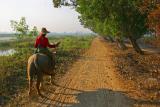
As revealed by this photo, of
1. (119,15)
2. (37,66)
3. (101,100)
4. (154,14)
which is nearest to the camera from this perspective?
(101,100)

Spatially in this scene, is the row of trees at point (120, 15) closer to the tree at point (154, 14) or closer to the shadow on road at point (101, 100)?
the tree at point (154, 14)

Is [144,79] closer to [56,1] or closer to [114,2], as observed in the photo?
[114,2]

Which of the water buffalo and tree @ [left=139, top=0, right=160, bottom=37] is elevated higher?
tree @ [left=139, top=0, right=160, bottom=37]

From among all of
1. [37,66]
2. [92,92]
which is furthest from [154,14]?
[37,66]

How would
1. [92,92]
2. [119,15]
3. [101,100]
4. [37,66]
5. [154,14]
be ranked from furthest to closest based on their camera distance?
[119,15]
[154,14]
[92,92]
[37,66]
[101,100]

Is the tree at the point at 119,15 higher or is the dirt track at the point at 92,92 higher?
the tree at the point at 119,15

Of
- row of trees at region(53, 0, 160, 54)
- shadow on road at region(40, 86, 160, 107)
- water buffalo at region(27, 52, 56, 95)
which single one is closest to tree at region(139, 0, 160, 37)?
shadow on road at region(40, 86, 160, 107)

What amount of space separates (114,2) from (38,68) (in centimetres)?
1693

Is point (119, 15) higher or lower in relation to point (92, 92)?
higher

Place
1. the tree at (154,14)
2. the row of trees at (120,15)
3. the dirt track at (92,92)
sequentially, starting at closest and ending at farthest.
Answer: the dirt track at (92,92) → the tree at (154,14) → the row of trees at (120,15)

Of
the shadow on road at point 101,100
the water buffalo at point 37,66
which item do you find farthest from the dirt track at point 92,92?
the water buffalo at point 37,66

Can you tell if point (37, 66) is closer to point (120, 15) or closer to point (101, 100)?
point (101, 100)

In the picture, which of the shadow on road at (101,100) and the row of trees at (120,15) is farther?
the row of trees at (120,15)

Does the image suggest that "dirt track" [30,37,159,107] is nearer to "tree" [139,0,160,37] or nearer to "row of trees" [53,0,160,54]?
"tree" [139,0,160,37]
